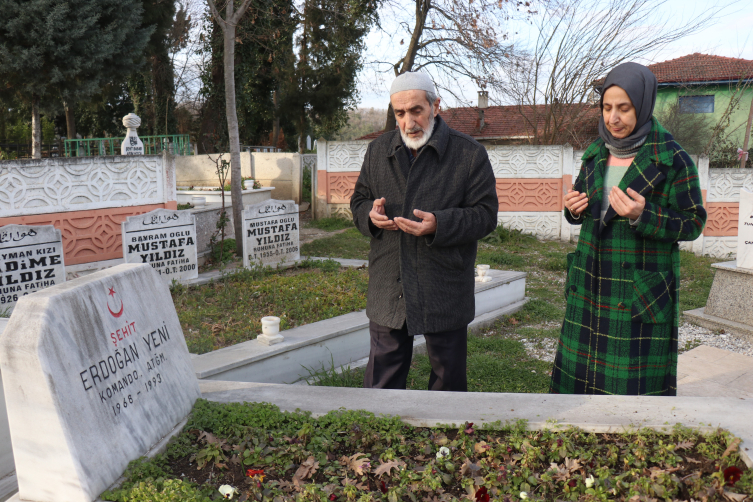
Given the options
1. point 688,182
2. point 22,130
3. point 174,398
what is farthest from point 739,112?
point 22,130

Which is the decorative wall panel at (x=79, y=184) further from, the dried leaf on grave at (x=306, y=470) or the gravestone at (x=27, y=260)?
the dried leaf on grave at (x=306, y=470)

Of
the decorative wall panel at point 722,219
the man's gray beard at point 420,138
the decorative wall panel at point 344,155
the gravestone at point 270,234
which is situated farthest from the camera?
the decorative wall panel at point 344,155

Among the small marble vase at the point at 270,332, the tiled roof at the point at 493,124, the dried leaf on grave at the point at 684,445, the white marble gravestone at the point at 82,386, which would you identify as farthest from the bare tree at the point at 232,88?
the tiled roof at the point at 493,124

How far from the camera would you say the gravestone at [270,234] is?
6.61m

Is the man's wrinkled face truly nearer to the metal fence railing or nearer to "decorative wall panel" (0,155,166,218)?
Answer: "decorative wall panel" (0,155,166,218)

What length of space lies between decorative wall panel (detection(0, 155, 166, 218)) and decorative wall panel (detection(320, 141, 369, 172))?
6.00m

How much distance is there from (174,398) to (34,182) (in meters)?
4.66

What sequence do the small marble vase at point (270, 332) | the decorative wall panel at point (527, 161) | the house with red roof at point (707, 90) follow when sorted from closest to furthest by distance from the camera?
the small marble vase at point (270, 332) < the decorative wall panel at point (527, 161) < the house with red roof at point (707, 90)

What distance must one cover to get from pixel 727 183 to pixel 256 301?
9.72 m

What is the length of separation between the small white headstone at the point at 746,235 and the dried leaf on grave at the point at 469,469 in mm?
4976

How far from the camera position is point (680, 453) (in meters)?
2.03

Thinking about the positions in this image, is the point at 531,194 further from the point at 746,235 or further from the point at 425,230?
the point at 425,230

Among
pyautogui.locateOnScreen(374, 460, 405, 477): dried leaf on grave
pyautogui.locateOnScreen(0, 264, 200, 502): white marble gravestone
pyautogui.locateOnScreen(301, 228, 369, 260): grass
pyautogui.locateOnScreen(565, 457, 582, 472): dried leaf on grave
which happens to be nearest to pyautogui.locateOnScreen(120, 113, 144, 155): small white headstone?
pyautogui.locateOnScreen(301, 228, 369, 260): grass

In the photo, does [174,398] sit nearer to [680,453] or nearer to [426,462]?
[426,462]
